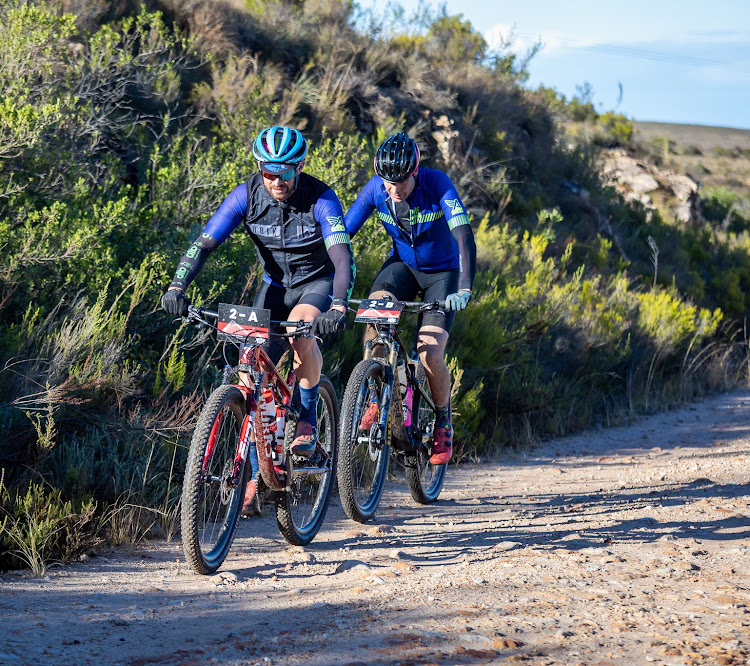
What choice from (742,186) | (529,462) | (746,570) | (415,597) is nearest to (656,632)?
(415,597)

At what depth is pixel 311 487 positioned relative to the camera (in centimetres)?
590

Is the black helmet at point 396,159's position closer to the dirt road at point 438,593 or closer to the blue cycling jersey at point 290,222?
the blue cycling jersey at point 290,222

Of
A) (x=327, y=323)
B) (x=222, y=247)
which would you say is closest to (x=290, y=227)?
(x=327, y=323)

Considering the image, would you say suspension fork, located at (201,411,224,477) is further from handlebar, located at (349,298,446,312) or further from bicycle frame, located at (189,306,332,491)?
handlebar, located at (349,298,446,312)

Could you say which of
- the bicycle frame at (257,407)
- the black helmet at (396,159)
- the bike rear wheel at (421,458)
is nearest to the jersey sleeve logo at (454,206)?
the black helmet at (396,159)

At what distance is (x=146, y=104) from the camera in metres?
10.9

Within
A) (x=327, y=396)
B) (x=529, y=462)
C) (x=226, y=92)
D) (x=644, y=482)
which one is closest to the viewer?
(x=327, y=396)

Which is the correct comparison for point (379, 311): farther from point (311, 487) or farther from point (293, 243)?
point (311, 487)

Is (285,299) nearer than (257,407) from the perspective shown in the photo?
No

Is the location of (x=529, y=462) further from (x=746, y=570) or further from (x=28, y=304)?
(x=28, y=304)

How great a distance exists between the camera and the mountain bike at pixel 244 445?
4.34m

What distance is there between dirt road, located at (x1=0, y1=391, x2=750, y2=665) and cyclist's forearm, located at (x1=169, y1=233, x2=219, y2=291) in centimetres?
156

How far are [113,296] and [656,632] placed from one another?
15.8 feet

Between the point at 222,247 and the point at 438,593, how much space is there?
169 inches
